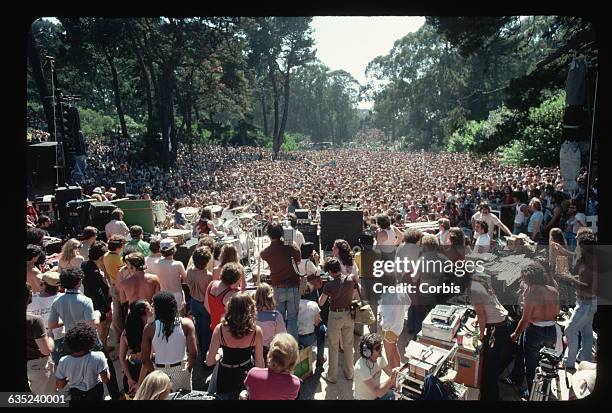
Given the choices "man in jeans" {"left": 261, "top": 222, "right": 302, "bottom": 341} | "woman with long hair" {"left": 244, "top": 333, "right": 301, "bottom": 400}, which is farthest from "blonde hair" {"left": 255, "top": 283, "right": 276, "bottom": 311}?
"man in jeans" {"left": 261, "top": 222, "right": 302, "bottom": 341}

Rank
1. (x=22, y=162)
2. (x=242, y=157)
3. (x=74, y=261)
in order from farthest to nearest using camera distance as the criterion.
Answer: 1. (x=242, y=157)
2. (x=74, y=261)
3. (x=22, y=162)

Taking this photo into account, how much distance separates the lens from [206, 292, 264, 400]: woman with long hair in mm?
2482

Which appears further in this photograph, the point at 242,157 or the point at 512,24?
the point at 242,157

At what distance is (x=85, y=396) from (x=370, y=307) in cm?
225

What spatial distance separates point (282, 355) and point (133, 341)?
1.31 metres

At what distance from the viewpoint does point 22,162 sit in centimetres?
235

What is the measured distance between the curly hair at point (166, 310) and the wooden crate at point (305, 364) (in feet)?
4.22

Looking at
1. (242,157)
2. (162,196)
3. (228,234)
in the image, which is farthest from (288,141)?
(228,234)

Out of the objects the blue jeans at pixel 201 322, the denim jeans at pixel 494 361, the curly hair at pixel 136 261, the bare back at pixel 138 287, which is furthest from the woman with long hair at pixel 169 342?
the denim jeans at pixel 494 361

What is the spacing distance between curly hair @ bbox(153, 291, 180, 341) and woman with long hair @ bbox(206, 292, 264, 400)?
366mm

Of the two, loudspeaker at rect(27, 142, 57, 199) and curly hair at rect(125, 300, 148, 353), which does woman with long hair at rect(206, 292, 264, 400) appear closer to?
curly hair at rect(125, 300, 148, 353)

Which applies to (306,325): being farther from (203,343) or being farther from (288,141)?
(288,141)

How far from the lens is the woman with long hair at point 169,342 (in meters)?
2.71

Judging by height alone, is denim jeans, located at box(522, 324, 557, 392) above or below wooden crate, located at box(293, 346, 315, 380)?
above
